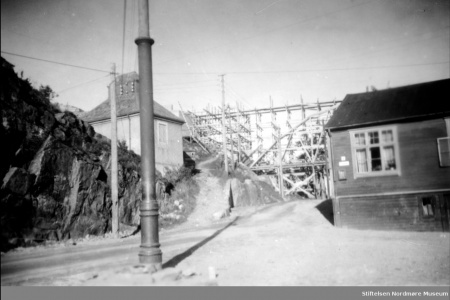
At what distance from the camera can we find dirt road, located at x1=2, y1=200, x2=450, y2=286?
791cm

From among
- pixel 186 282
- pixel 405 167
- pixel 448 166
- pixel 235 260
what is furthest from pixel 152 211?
pixel 448 166

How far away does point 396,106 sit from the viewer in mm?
15781

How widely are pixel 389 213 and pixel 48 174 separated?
15.1 m

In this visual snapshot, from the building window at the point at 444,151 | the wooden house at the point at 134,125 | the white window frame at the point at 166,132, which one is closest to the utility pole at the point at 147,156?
the building window at the point at 444,151

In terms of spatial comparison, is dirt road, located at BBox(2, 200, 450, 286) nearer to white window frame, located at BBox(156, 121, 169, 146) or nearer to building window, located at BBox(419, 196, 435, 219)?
building window, located at BBox(419, 196, 435, 219)

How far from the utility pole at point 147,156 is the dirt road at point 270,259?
0.78 m

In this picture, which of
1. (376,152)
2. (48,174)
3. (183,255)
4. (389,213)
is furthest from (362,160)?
(48,174)

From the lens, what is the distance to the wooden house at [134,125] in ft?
85.5

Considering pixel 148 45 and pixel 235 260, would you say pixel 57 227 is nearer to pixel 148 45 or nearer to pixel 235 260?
pixel 235 260

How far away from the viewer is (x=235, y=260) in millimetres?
10586

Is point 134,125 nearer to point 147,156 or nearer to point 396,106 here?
point 396,106

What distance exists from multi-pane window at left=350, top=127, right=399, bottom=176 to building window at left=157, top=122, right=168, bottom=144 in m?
15.3

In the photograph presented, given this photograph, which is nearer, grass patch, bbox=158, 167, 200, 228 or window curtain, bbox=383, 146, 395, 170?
window curtain, bbox=383, 146, 395, 170
